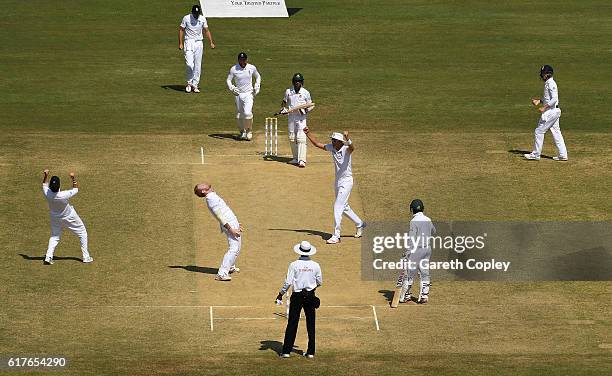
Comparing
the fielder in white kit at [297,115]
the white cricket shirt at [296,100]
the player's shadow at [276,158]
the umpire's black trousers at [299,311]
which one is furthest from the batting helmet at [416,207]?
the player's shadow at [276,158]

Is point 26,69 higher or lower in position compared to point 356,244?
higher

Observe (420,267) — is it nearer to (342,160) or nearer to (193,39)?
(342,160)

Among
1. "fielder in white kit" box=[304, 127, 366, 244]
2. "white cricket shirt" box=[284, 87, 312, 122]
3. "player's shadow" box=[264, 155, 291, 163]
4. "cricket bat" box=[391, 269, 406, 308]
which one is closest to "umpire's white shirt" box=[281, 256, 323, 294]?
"cricket bat" box=[391, 269, 406, 308]

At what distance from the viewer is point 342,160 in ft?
118

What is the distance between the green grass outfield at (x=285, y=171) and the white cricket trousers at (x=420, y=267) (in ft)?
1.89

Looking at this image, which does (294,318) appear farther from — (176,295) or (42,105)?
(42,105)

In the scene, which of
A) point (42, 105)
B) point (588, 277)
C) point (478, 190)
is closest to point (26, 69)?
point (42, 105)

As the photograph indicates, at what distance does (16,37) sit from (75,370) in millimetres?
28792

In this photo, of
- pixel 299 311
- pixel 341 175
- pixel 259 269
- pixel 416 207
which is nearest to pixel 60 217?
pixel 259 269

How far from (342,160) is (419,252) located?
4240 mm

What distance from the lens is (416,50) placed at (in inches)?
2172

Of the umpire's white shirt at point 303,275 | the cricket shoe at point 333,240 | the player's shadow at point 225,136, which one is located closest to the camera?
the umpire's white shirt at point 303,275

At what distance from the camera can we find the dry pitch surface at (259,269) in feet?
101

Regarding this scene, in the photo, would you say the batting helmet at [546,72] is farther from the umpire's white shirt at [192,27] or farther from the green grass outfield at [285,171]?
the umpire's white shirt at [192,27]
